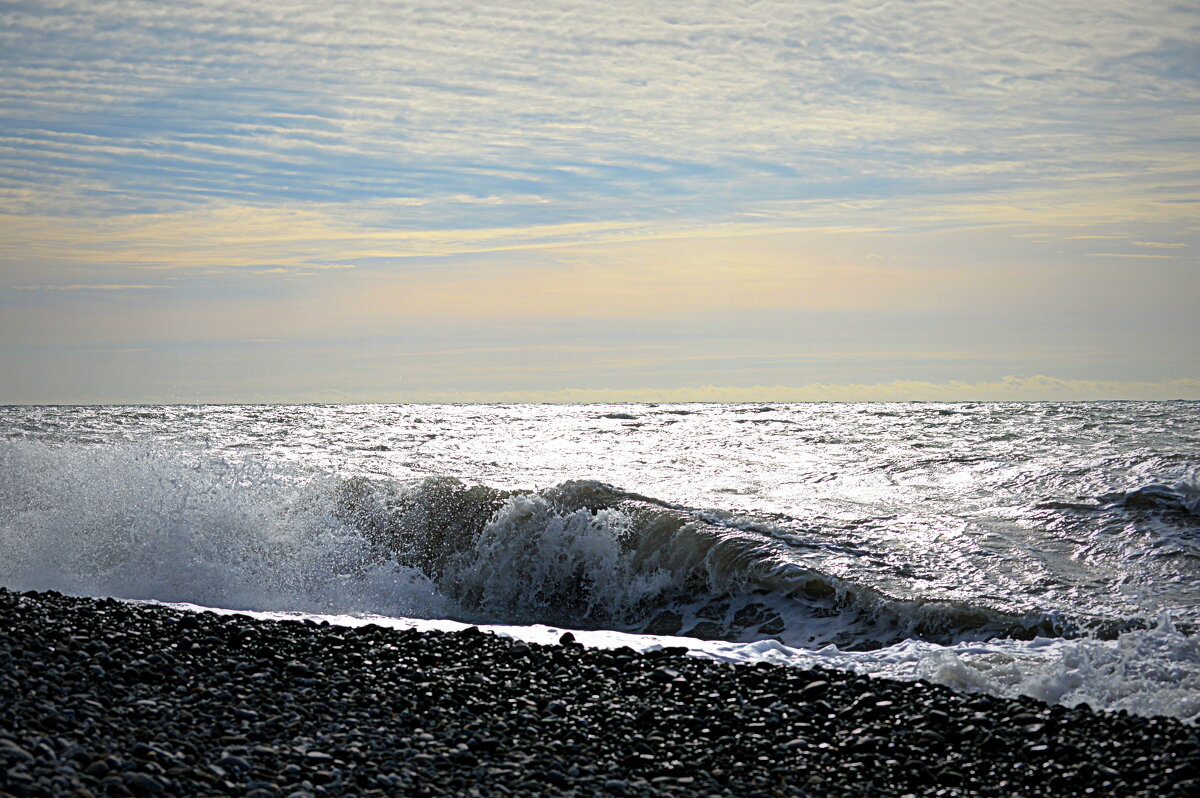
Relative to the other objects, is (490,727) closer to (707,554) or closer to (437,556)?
(707,554)

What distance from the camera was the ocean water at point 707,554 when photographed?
8.17 meters

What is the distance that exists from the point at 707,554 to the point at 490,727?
6.25 m

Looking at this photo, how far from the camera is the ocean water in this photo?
26.8 feet

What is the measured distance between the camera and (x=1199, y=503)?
1252cm

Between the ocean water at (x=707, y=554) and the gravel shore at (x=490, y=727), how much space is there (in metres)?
1.08

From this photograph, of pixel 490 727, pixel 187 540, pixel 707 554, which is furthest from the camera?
pixel 187 540

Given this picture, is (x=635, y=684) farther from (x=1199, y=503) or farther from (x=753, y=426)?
(x=753, y=426)

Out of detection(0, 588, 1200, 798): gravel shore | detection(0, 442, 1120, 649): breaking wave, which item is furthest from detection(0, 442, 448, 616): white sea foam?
detection(0, 588, 1200, 798): gravel shore

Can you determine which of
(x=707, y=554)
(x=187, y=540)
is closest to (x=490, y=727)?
(x=707, y=554)

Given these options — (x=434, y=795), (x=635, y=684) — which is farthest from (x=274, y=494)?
(x=434, y=795)

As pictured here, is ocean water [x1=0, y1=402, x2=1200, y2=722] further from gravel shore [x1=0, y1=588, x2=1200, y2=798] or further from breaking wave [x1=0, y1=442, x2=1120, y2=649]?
gravel shore [x1=0, y1=588, x2=1200, y2=798]

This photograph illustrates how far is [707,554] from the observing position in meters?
11.2

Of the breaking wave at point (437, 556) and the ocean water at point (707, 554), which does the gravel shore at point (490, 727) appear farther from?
the breaking wave at point (437, 556)

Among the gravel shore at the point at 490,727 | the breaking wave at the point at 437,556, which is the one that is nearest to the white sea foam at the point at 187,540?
the breaking wave at the point at 437,556
